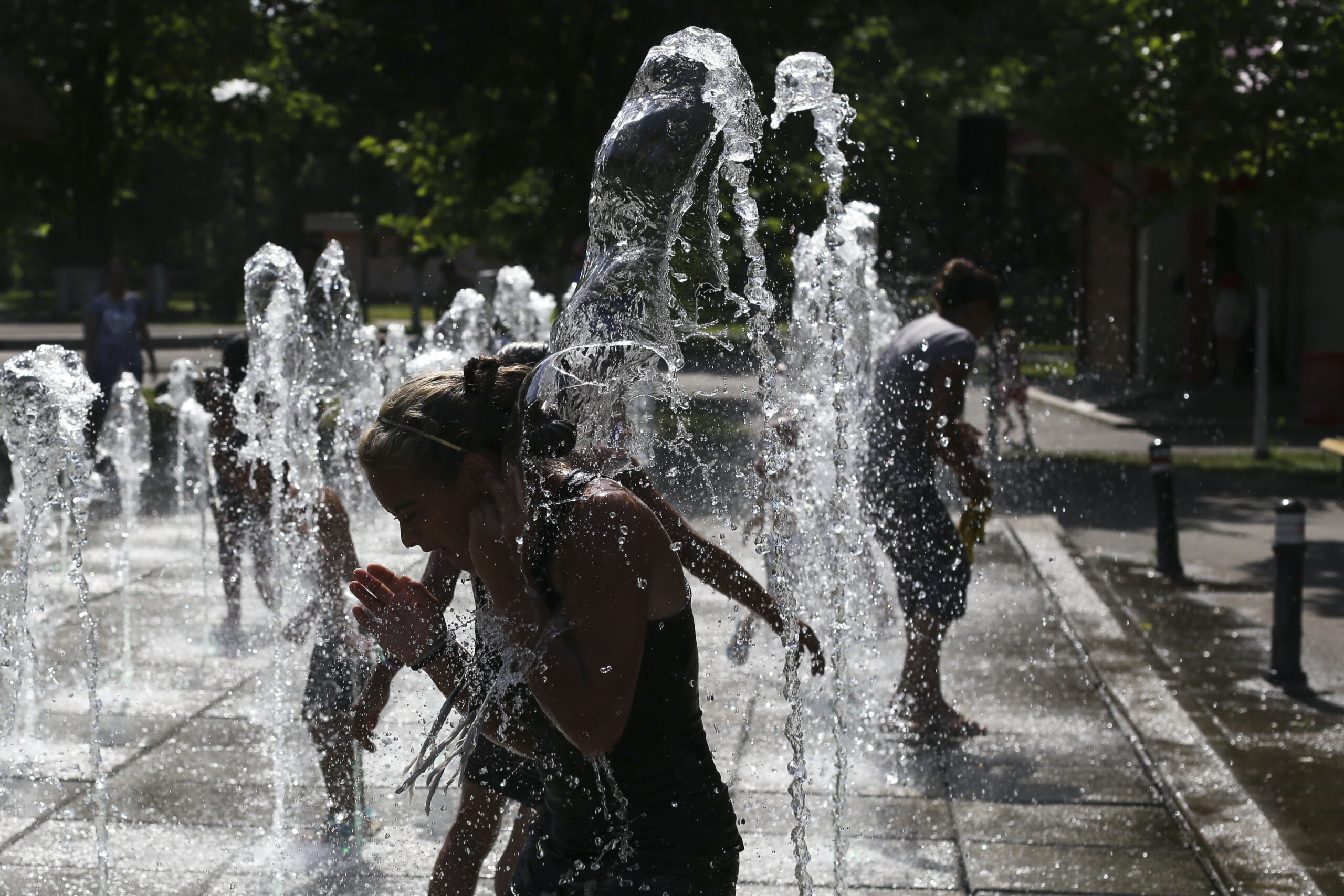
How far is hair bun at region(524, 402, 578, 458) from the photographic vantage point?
7.77 feet

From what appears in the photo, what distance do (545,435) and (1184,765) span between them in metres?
3.79

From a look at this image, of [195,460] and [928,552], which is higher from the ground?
[928,552]

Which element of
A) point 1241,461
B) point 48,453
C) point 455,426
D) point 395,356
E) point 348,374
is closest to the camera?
point 455,426

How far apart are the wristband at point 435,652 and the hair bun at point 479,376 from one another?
1.25 ft

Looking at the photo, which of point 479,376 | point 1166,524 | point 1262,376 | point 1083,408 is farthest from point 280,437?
point 1083,408

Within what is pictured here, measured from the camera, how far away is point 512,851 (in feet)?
11.0

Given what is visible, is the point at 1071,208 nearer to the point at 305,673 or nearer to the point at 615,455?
the point at 305,673

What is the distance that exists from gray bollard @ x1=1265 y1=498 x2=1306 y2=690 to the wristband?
5154 millimetres

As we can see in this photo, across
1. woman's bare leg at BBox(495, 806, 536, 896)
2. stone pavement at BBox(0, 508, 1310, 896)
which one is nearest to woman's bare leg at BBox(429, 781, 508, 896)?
woman's bare leg at BBox(495, 806, 536, 896)

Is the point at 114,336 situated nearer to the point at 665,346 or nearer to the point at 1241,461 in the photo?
the point at 1241,461

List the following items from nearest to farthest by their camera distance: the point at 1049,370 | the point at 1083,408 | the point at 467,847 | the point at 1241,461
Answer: the point at 467,847 < the point at 1241,461 < the point at 1083,408 < the point at 1049,370

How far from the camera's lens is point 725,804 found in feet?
8.05

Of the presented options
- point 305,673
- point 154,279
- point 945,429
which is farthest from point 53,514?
point 154,279

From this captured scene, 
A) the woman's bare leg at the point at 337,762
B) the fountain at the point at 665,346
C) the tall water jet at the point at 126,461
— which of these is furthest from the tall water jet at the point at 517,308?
the woman's bare leg at the point at 337,762
